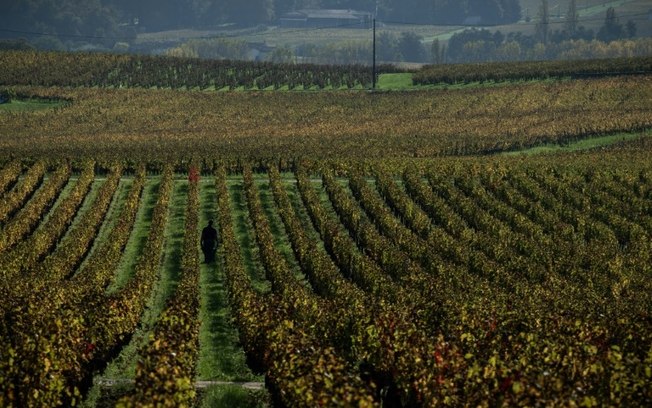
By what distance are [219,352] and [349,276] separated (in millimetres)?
10962

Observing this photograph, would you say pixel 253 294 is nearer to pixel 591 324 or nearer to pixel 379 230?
pixel 591 324

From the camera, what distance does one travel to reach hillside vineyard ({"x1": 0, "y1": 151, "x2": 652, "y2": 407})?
21672 mm

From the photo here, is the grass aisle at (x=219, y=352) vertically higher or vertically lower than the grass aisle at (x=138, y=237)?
higher

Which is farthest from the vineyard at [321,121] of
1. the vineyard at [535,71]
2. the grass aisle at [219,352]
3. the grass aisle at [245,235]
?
the grass aisle at [219,352]

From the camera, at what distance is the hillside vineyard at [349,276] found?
2167 cm

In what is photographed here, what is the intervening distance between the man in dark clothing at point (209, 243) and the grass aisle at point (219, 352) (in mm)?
329

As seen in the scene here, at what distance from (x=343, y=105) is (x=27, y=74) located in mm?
34976

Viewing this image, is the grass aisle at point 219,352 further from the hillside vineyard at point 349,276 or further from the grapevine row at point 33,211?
the grapevine row at point 33,211

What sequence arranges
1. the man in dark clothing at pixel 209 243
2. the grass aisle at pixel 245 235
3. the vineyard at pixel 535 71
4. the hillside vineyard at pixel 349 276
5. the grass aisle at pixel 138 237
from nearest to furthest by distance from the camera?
the hillside vineyard at pixel 349 276, the grass aisle at pixel 245 235, the grass aisle at pixel 138 237, the man in dark clothing at pixel 209 243, the vineyard at pixel 535 71

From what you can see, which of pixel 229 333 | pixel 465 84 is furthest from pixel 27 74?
pixel 229 333

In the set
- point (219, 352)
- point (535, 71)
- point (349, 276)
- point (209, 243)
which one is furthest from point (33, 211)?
point (535, 71)

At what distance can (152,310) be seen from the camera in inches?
1463

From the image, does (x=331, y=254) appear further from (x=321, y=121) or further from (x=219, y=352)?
(x=321, y=121)

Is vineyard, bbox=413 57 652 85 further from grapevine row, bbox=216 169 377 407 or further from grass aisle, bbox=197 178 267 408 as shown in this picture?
grapevine row, bbox=216 169 377 407
